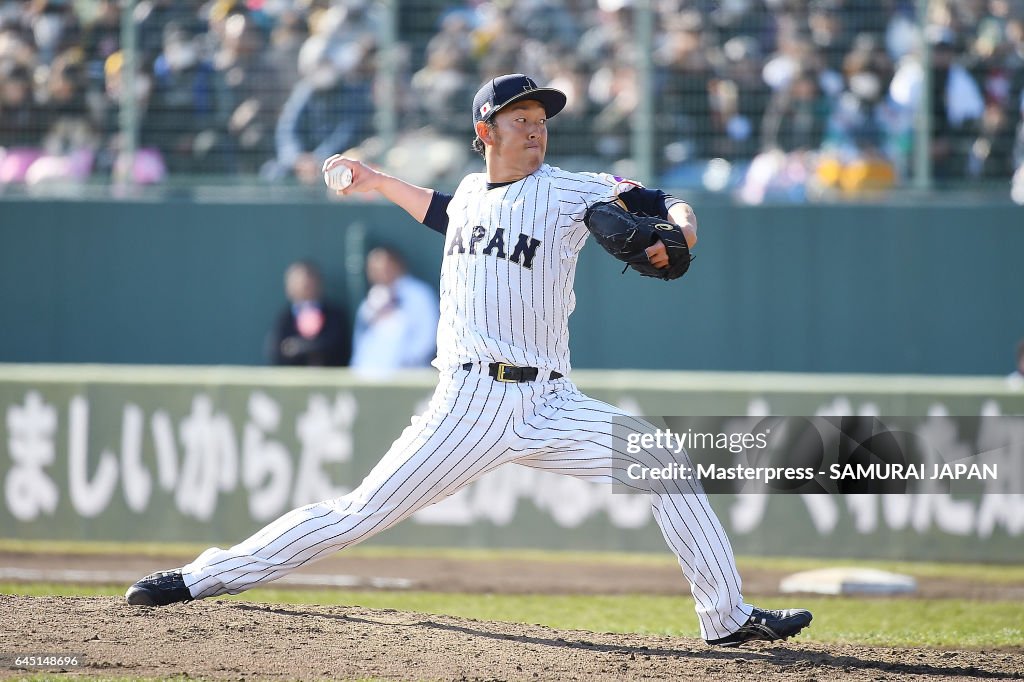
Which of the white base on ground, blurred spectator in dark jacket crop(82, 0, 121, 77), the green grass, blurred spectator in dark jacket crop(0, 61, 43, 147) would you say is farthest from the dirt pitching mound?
blurred spectator in dark jacket crop(0, 61, 43, 147)

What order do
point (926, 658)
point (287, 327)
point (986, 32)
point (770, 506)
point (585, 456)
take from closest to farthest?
1. point (585, 456)
2. point (926, 658)
3. point (770, 506)
4. point (986, 32)
5. point (287, 327)

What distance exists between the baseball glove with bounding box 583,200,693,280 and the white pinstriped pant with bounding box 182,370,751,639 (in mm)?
591

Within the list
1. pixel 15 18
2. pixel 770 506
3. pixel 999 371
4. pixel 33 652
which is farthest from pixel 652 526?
pixel 15 18

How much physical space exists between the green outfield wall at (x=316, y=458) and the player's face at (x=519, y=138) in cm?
392

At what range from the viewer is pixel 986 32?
9844mm

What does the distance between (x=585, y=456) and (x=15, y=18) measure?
8222 millimetres

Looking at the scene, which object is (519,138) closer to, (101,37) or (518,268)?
(518,268)

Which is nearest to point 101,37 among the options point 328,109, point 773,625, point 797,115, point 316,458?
point 328,109

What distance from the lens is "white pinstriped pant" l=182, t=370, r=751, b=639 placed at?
475 cm

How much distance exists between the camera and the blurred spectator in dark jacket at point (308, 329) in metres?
10.4

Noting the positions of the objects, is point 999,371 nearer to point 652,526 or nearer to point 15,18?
point 652,526

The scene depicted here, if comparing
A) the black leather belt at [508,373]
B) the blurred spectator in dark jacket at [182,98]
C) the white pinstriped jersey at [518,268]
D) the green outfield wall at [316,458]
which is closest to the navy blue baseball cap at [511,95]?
the white pinstriped jersey at [518,268]

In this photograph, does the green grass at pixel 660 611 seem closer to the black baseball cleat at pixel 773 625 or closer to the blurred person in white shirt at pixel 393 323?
the black baseball cleat at pixel 773 625

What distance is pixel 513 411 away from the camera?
186 inches
